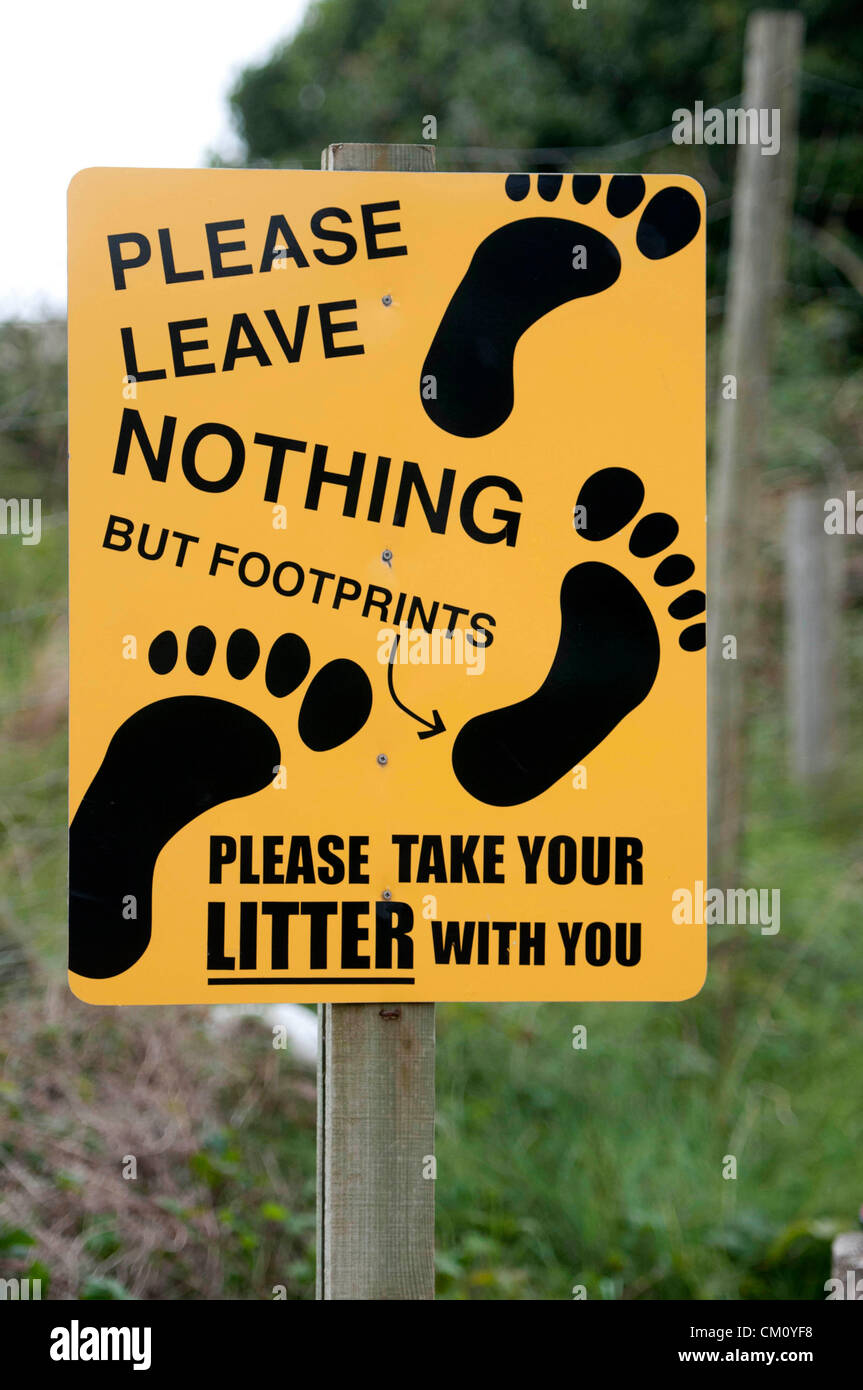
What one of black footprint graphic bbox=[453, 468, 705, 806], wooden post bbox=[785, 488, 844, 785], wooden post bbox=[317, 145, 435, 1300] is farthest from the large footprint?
wooden post bbox=[785, 488, 844, 785]

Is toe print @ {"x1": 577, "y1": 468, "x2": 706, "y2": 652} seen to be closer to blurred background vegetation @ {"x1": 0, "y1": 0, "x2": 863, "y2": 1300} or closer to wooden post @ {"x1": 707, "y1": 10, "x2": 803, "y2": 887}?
blurred background vegetation @ {"x1": 0, "y1": 0, "x2": 863, "y2": 1300}

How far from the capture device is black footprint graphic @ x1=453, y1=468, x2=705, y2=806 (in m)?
1.65

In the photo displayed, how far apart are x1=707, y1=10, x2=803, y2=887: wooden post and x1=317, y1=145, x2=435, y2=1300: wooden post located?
2618mm

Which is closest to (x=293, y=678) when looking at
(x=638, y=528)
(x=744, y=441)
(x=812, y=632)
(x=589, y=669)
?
(x=589, y=669)

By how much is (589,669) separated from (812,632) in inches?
186

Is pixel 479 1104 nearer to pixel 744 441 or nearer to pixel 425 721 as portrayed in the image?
pixel 425 721

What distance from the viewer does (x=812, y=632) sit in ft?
19.8

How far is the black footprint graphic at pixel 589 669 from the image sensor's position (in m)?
1.65

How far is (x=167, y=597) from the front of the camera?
1.63 meters

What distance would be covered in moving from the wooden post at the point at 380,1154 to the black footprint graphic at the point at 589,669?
1.21ft

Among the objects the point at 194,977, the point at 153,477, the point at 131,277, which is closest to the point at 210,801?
the point at 194,977

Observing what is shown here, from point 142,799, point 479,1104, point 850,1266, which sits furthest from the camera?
point 479,1104

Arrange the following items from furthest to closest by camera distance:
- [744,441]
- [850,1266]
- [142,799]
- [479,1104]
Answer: [744,441] < [479,1104] < [850,1266] < [142,799]

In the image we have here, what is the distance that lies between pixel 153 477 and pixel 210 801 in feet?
1.55
